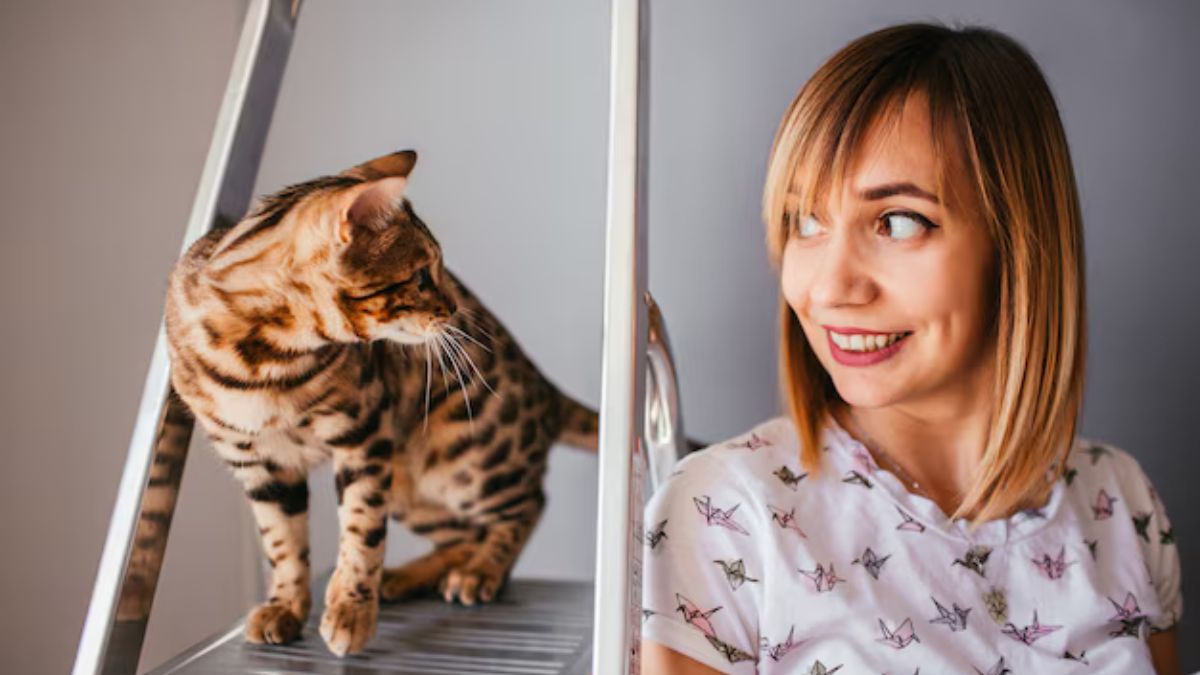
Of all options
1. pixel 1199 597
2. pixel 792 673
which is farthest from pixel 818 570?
pixel 1199 597

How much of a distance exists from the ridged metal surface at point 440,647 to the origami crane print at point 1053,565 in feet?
1.41

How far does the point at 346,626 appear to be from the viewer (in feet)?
3.26

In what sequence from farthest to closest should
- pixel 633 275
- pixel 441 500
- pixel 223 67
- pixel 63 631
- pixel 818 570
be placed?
pixel 223 67
pixel 63 631
pixel 441 500
pixel 818 570
pixel 633 275

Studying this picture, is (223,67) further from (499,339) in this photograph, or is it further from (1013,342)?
(1013,342)

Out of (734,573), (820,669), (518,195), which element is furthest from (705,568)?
(518,195)

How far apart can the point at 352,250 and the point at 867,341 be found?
47 centimetres

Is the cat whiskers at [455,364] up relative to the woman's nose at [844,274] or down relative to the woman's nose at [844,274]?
down

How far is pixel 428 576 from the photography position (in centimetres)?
117

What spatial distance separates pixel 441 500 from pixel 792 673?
1.25 feet

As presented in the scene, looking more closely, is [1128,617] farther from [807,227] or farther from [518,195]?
[518,195]

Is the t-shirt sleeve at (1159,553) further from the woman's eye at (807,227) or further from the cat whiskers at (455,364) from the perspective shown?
the cat whiskers at (455,364)

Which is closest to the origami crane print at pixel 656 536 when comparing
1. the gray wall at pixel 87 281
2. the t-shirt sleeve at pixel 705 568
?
the t-shirt sleeve at pixel 705 568

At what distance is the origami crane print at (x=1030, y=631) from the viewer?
3.33 feet

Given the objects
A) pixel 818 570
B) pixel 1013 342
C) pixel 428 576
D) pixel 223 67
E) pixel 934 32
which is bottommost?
pixel 428 576
